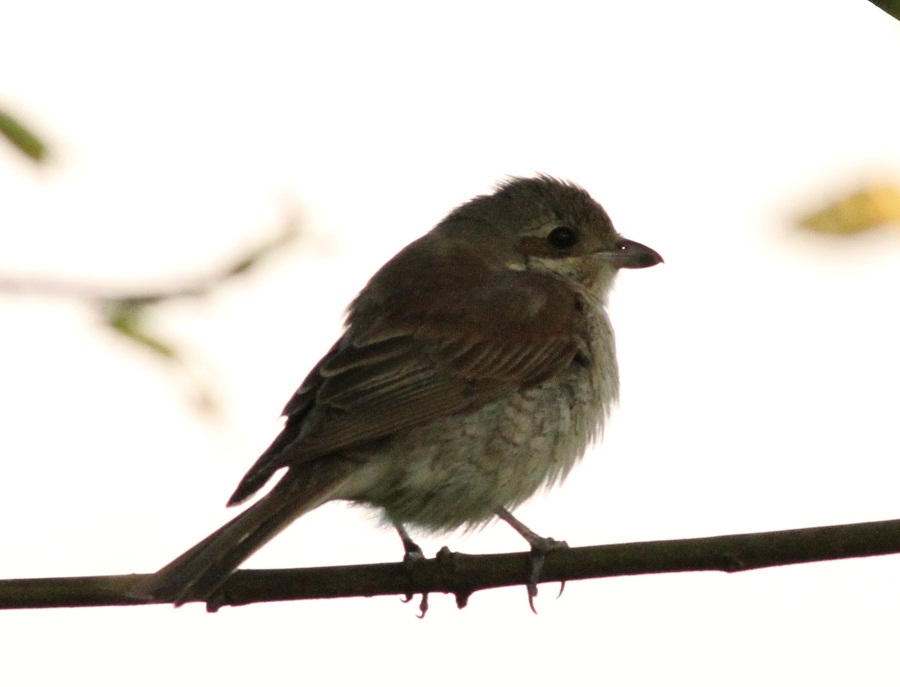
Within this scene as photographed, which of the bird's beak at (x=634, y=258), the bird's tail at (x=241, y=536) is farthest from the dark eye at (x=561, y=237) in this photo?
the bird's tail at (x=241, y=536)

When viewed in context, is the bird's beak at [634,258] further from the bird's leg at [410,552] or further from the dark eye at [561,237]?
the bird's leg at [410,552]

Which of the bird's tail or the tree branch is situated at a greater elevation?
the bird's tail

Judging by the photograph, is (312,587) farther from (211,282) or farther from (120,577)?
(211,282)

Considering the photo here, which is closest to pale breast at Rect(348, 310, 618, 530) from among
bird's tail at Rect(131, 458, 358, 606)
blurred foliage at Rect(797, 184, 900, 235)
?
bird's tail at Rect(131, 458, 358, 606)

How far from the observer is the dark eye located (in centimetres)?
576

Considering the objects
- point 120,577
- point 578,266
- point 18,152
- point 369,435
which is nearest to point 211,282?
point 18,152

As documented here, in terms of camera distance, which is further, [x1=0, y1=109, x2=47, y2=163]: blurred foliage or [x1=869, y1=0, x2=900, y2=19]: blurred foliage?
[x1=0, y1=109, x2=47, y2=163]: blurred foliage

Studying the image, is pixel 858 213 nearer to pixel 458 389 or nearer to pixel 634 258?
pixel 458 389

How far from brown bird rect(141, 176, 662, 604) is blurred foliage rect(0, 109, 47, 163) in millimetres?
1488

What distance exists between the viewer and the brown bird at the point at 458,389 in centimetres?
411

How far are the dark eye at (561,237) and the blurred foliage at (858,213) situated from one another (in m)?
3.97

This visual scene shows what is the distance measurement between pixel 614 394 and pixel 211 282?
Answer: 2.85 meters

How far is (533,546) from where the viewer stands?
4188 millimetres

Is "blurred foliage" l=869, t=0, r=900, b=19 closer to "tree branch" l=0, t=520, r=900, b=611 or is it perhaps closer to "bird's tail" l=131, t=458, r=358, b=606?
"tree branch" l=0, t=520, r=900, b=611
